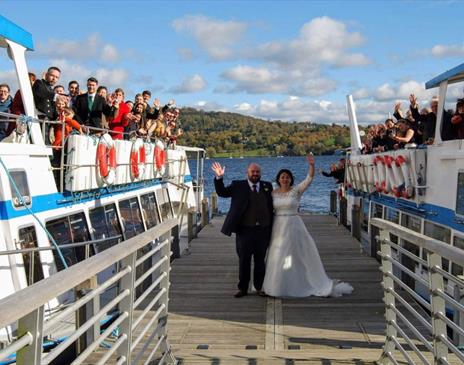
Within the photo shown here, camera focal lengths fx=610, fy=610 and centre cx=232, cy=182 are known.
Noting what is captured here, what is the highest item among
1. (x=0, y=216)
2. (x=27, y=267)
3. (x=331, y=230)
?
(x=0, y=216)

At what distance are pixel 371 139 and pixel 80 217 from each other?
1124cm

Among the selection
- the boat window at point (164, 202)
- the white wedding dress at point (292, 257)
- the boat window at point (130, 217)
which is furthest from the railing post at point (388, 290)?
the boat window at point (164, 202)

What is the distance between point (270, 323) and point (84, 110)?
5778 millimetres

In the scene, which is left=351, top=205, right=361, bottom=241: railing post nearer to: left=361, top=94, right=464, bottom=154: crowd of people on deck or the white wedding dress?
left=361, top=94, right=464, bottom=154: crowd of people on deck

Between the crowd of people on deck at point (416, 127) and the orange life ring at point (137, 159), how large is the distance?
213 inches

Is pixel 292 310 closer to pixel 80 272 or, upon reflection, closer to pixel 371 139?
pixel 80 272

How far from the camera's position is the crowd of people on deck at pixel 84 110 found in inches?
376

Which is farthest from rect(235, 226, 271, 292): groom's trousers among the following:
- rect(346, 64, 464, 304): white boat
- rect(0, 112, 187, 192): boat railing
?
rect(0, 112, 187, 192): boat railing

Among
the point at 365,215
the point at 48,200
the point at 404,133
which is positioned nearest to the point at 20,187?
the point at 48,200

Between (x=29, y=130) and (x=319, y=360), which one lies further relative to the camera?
(x=29, y=130)

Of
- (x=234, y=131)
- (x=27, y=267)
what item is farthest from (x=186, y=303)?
(x=234, y=131)

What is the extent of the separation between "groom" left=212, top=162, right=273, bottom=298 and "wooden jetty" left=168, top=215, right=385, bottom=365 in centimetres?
95

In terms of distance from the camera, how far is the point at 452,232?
9.32 meters

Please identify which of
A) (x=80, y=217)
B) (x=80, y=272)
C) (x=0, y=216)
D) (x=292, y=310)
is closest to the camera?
(x=80, y=272)
